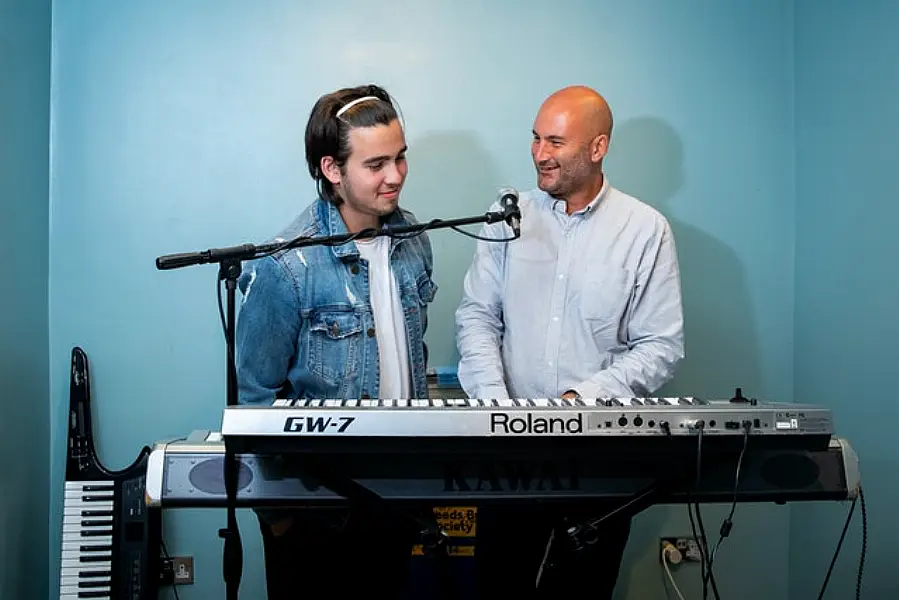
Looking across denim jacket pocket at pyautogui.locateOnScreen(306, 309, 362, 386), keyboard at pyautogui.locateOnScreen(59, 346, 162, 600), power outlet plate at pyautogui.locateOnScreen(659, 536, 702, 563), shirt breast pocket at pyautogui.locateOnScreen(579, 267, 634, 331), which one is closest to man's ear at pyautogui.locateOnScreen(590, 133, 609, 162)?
shirt breast pocket at pyautogui.locateOnScreen(579, 267, 634, 331)

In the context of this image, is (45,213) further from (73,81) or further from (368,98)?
(368,98)

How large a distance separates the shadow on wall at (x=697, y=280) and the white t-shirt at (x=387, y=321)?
1279 millimetres

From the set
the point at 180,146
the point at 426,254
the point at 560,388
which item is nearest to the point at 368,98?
the point at 426,254

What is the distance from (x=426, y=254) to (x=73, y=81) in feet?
4.80

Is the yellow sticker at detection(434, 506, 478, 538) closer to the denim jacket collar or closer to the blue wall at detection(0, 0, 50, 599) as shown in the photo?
the denim jacket collar

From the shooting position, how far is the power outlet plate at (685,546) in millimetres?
3137

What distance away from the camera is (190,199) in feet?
9.74

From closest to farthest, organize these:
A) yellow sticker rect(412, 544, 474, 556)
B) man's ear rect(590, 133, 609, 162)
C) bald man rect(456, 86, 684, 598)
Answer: bald man rect(456, 86, 684, 598), man's ear rect(590, 133, 609, 162), yellow sticker rect(412, 544, 474, 556)

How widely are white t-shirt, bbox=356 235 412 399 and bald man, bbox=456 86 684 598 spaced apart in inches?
11.6

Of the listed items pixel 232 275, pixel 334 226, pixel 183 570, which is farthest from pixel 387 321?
pixel 183 570

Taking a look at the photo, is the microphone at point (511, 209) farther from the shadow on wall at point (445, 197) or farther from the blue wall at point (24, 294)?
the blue wall at point (24, 294)

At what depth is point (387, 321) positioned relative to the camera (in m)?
2.09

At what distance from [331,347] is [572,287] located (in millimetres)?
769

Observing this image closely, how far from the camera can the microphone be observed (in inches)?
70.9
